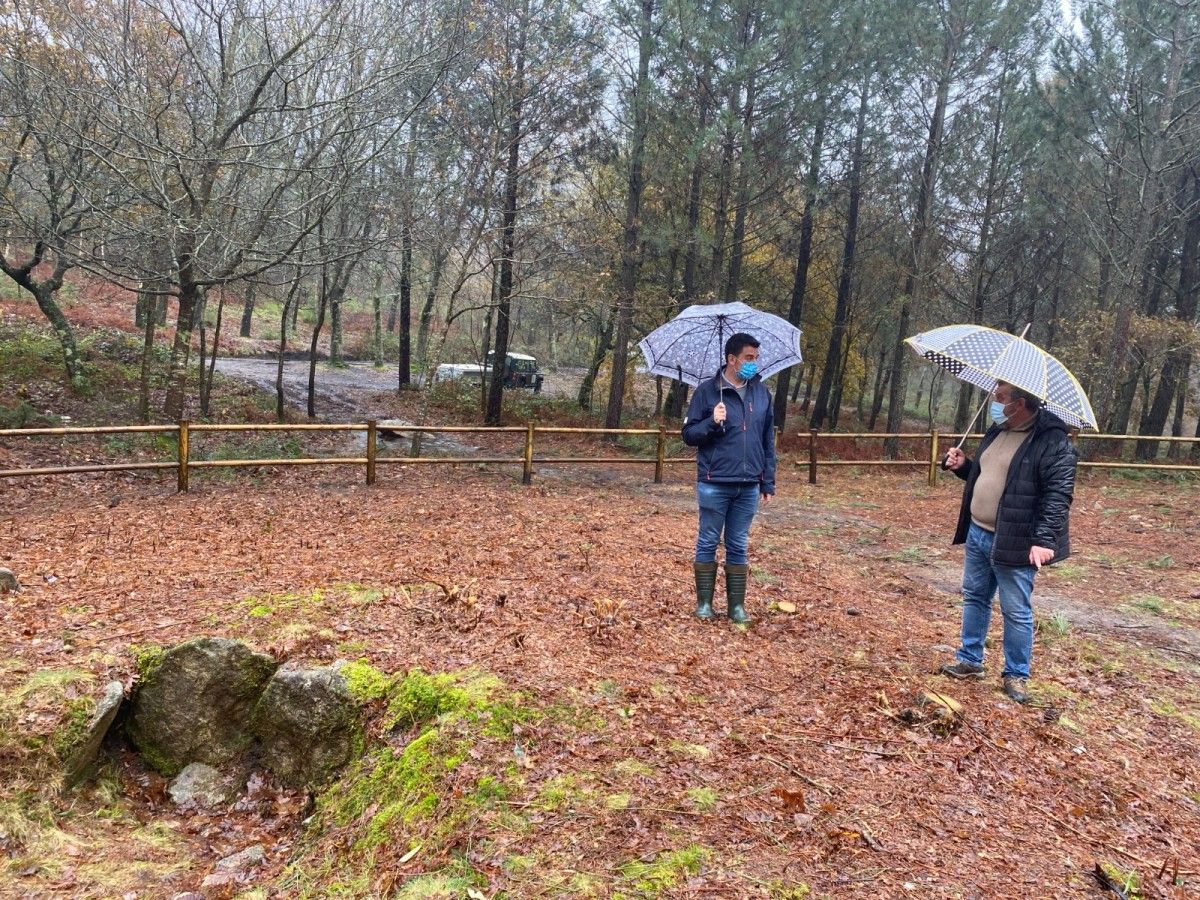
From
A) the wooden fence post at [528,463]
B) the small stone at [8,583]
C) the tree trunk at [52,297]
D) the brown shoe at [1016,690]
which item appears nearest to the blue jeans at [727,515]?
the brown shoe at [1016,690]

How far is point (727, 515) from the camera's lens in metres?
4.64

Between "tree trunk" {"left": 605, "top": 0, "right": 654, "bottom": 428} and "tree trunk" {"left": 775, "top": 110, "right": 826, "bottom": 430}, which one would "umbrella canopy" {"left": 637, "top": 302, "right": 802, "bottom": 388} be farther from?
"tree trunk" {"left": 775, "top": 110, "right": 826, "bottom": 430}

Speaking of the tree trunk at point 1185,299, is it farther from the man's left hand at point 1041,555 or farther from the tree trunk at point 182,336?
the tree trunk at point 182,336

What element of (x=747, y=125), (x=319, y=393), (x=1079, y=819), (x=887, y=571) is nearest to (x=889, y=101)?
(x=747, y=125)

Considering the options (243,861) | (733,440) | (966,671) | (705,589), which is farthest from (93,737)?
(966,671)

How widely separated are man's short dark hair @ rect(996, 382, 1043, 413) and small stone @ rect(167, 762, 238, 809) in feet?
15.1

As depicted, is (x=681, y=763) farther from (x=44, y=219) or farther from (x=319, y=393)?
(x=319, y=393)

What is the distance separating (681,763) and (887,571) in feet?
15.9

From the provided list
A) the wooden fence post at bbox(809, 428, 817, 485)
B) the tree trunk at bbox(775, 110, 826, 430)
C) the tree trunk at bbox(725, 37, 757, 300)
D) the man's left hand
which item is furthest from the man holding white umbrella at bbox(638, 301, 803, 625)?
Answer: the tree trunk at bbox(775, 110, 826, 430)

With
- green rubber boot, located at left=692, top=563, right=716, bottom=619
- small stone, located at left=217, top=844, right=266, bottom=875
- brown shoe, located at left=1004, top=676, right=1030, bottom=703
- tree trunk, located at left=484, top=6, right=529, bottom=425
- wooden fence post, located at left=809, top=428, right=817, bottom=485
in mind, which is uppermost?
tree trunk, located at left=484, top=6, right=529, bottom=425

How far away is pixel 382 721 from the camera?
356 centimetres

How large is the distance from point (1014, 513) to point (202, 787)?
4522 millimetres

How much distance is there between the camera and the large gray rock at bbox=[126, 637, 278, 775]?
3.91 m

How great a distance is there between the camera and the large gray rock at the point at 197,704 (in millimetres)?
3910
